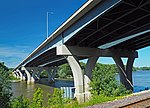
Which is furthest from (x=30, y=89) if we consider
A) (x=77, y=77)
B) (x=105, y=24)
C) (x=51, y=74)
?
(x=51, y=74)

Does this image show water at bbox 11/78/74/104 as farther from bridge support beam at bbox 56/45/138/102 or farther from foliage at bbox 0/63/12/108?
foliage at bbox 0/63/12/108

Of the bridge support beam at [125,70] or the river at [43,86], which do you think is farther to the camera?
the river at [43,86]

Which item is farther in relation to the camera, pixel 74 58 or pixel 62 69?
pixel 62 69

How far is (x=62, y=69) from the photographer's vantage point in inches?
4405

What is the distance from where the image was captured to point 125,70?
109ft

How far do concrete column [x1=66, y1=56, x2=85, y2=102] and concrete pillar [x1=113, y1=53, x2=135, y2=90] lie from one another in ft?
25.8

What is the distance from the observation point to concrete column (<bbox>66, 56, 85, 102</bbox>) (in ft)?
76.7

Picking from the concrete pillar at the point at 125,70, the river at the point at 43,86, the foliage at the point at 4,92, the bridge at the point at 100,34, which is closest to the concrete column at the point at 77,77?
the bridge at the point at 100,34

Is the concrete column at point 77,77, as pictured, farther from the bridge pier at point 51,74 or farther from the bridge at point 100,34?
the bridge pier at point 51,74

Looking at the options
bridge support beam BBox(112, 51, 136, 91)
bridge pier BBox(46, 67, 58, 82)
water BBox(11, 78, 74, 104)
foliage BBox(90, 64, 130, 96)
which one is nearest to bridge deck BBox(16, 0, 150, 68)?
bridge support beam BBox(112, 51, 136, 91)

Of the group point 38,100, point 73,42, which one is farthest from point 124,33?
point 38,100

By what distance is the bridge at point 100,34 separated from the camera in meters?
16.2

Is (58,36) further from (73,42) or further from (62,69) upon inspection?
(62,69)

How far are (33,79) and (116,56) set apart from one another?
55321mm
